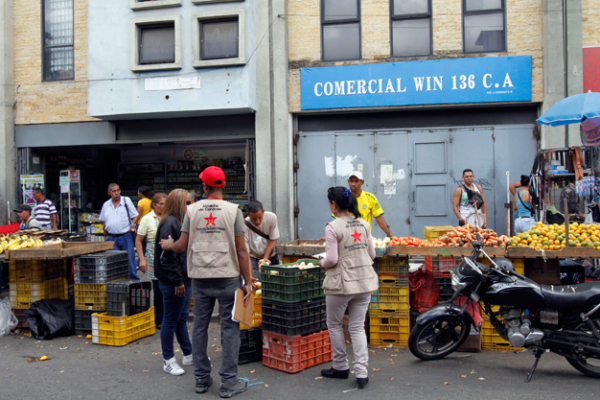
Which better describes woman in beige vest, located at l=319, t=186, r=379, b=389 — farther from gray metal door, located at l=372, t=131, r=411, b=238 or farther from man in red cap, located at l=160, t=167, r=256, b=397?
gray metal door, located at l=372, t=131, r=411, b=238

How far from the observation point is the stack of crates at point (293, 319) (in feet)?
16.9

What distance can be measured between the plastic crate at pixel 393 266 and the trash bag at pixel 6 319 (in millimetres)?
5269

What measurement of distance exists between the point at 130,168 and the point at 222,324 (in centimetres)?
1247

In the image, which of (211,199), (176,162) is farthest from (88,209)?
(211,199)

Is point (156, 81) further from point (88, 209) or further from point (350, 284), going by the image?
point (350, 284)

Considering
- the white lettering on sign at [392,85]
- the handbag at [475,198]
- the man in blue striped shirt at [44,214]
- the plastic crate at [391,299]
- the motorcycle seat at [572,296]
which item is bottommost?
the plastic crate at [391,299]

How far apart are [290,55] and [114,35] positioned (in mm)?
4342

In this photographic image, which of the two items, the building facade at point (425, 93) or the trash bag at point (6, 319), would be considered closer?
the trash bag at point (6, 319)

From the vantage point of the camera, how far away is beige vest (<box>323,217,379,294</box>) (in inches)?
182

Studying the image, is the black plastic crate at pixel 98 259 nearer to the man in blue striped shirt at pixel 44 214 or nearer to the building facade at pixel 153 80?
the man in blue striped shirt at pixel 44 214

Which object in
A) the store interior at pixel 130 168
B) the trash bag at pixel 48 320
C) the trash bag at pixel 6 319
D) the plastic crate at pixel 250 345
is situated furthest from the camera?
the store interior at pixel 130 168

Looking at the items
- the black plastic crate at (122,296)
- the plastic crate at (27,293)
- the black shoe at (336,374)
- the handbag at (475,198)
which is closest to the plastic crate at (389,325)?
the black shoe at (336,374)

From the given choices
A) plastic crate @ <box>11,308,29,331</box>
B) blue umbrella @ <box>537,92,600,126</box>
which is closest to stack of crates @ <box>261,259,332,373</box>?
plastic crate @ <box>11,308,29,331</box>

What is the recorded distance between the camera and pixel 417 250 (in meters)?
5.84
